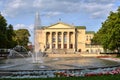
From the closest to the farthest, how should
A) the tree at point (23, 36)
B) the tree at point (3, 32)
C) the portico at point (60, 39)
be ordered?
the tree at point (3, 32) → the tree at point (23, 36) → the portico at point (60, 39)

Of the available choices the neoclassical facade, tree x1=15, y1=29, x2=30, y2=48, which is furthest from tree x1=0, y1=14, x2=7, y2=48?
the neoclassical facade

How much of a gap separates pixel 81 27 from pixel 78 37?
193 inches

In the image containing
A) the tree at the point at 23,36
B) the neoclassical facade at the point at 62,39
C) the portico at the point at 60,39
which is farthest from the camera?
the portico at the point at 60,39

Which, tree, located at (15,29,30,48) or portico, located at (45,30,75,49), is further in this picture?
portico, located at (45,30,75,49)

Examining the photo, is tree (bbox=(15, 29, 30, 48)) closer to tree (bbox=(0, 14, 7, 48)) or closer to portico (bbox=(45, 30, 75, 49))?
portico (bbox=(45, 30, 75, 49))

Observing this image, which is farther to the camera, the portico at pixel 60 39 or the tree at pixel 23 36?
the portico at pixel 60 39

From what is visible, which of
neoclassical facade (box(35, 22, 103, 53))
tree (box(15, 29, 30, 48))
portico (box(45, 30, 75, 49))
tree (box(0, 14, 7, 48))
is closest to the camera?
Result: tree (box(0, 14, 7, 48))

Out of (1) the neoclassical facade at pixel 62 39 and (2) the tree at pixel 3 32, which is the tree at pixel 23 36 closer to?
(1) the neoclassical facade at pixel 62 39

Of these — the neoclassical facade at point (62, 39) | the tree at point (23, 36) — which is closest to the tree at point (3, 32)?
the tree at point (23, 36)

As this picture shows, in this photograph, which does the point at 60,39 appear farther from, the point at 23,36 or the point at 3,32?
the point at 3,32

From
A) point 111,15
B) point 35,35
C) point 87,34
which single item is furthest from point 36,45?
point 87,34

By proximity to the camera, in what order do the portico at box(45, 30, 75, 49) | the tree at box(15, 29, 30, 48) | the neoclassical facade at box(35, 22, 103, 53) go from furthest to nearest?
the portico at box(45, 30, 75, 49), the neoclassical facade at box(35, 22, 103, 53), the tree at box(15, 29, 30, 48)

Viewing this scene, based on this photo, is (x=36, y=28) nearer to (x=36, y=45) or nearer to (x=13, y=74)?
(x=36, y=45)

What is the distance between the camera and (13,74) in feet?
58.2
